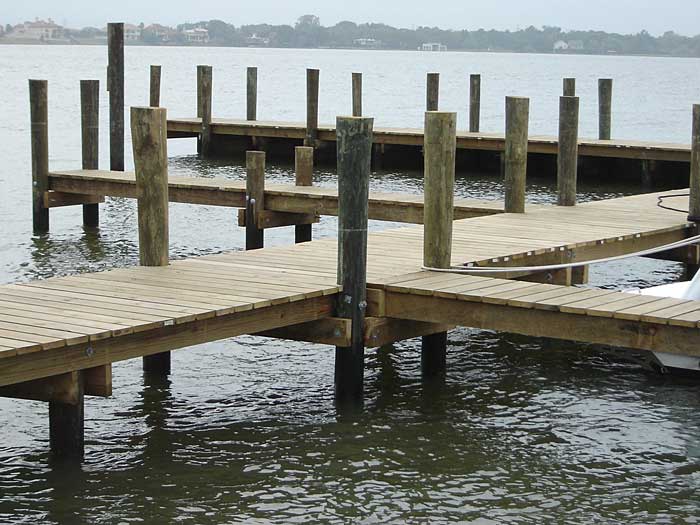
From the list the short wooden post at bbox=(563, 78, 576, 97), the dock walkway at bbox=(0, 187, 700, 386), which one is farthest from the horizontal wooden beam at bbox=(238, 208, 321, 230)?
the short wooden post at bbox=(563, 78, 576, 97)

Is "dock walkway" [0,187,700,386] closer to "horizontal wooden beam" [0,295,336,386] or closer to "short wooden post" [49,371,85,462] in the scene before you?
"horizontal wooden beam" [0,295,336,386]

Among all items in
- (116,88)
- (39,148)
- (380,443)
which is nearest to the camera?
(380,443)

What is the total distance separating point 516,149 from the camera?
14031mm

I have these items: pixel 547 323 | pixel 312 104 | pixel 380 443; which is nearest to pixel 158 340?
pixel 380 443

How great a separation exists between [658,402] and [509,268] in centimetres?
165

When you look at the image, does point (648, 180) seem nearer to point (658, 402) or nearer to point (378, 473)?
point (658, 402)

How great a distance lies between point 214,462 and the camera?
9.22m

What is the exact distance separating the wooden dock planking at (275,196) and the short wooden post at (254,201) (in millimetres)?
135

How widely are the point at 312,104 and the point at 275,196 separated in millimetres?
11047

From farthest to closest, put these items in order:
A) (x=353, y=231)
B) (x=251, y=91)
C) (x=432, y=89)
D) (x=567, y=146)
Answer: (x=251, y=91), (x=432, y=89), (x=567, y=146), (x=353, y=231)

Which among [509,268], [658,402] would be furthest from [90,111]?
[658,402]

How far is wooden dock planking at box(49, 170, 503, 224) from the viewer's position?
1600cm

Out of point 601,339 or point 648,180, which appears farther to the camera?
point 648,180

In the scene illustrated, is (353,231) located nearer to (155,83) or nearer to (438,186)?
(438,186)
